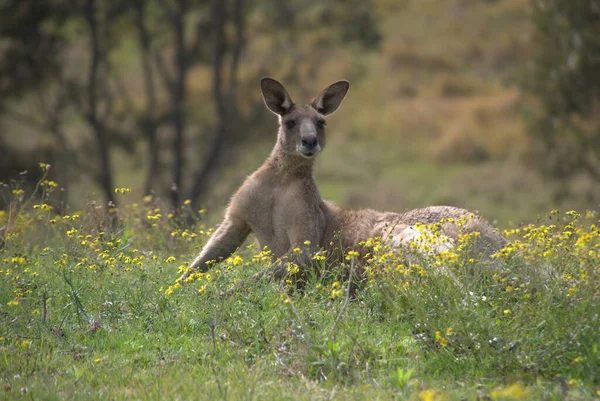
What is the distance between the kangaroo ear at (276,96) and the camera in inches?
333

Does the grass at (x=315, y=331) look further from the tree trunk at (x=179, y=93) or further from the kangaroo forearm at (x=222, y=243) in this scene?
the tree trunk at (x=179, y=93)

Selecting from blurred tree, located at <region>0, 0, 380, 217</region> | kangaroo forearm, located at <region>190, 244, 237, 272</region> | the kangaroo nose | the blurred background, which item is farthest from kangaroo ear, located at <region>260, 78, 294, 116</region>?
blurred tree, located at <region>0, 0, 380, 217</region>

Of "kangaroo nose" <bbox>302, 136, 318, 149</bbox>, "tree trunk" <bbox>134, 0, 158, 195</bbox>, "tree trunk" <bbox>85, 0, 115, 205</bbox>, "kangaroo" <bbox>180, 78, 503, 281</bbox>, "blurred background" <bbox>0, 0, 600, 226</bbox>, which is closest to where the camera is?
"kangaroo" <bbox>180, 78, 503, 281</bbox>

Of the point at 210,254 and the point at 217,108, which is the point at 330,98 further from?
the point at 217,108

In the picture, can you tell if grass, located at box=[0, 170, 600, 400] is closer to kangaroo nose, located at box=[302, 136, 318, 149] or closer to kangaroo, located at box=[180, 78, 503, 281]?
kangaroo, located at box=[180, 78, 503, 281]

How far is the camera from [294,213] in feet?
26.4

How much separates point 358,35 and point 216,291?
1419 cm

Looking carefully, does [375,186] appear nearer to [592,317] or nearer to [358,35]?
[358,35]

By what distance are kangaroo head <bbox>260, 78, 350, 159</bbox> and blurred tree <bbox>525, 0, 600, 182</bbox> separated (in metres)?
10.6

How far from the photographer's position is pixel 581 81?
1842 centimetres

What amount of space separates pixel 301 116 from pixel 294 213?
952 mm

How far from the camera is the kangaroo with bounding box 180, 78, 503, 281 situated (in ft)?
26.1

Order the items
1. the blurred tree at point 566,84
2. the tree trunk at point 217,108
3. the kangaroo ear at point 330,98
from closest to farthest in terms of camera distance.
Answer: the kangaroo ear at point 330,98 → the blurred tree at point 566,84 → the tree trunk at point 217,108

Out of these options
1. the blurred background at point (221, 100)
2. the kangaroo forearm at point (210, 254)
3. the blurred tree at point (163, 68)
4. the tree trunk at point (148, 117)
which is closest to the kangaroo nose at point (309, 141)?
the kangaroo forearm at point (210, 254)
